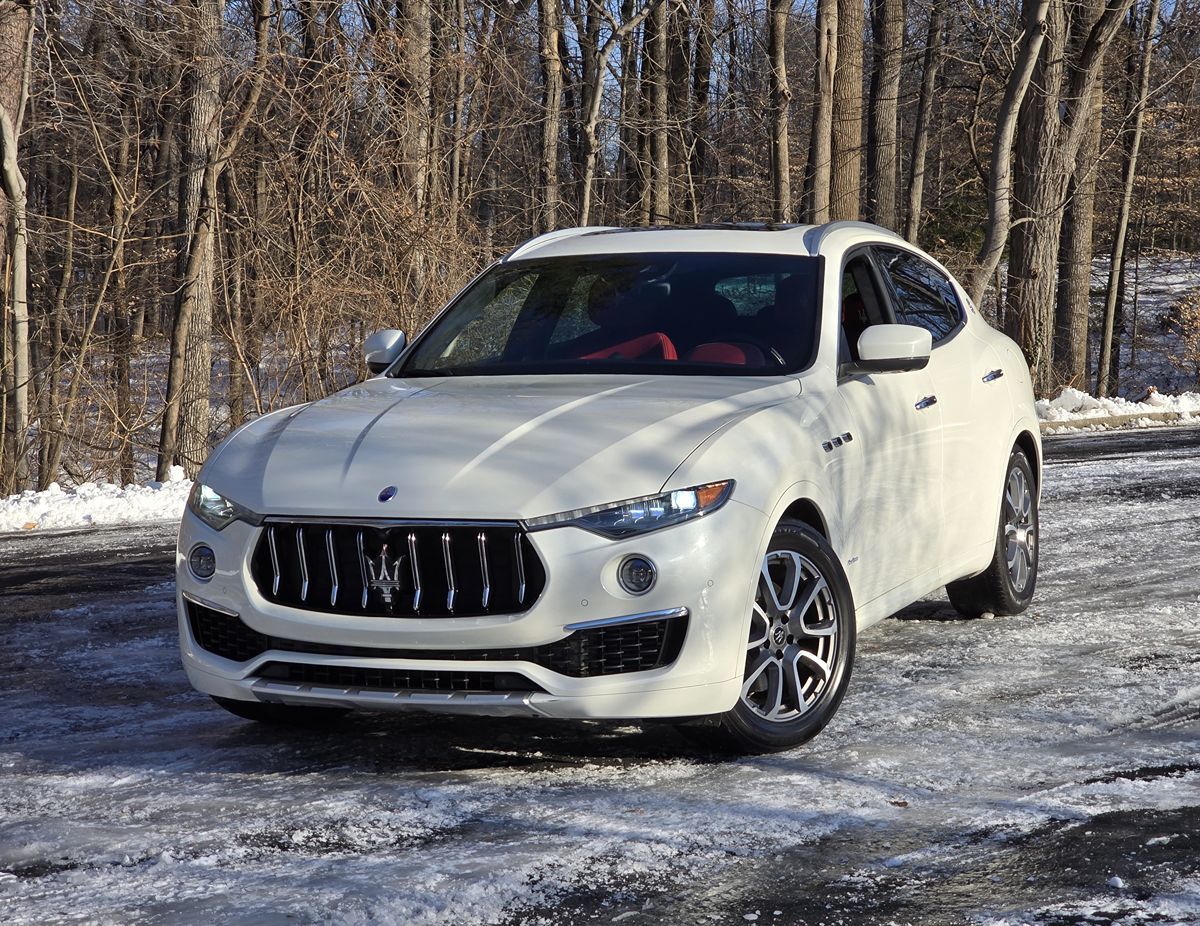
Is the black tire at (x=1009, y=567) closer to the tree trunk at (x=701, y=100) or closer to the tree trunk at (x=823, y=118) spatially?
the tree trunk at (x=823, y=118)

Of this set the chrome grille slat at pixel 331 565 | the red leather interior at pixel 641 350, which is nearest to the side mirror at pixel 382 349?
the red leather interior at pixel 641 350

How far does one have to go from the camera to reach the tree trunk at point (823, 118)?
21766 mm

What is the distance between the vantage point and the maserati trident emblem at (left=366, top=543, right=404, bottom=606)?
451 cm

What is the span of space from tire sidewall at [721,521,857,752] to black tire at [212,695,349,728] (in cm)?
133

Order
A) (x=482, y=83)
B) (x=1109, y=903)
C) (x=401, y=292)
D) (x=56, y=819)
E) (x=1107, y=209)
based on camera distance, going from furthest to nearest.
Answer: (x=1107, y=209) < (x=482, y=83) < (x=401, y=292) < (x=56, y=819) < (x=1109, y=903)

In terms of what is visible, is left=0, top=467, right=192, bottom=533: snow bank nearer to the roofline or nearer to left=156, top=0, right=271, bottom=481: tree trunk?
left=156, top=0, right=271, bottom=481: tree trunk

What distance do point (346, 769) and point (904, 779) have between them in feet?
5.64

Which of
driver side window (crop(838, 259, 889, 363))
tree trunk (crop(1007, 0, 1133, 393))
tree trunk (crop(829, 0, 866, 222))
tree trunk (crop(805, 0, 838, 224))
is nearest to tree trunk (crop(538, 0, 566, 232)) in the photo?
tree trunk (crop(805, 0, 838, 224))

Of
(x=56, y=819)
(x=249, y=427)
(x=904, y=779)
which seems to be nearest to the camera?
(x=56, y=819)

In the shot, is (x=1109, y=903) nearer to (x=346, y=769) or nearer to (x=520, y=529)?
(x=520, y=529)

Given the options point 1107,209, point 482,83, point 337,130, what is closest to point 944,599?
point 337,130

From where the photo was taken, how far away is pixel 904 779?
15.1 feet

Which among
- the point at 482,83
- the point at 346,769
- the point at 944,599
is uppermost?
the point at 482,83

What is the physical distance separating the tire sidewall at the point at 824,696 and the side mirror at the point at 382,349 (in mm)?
2172
